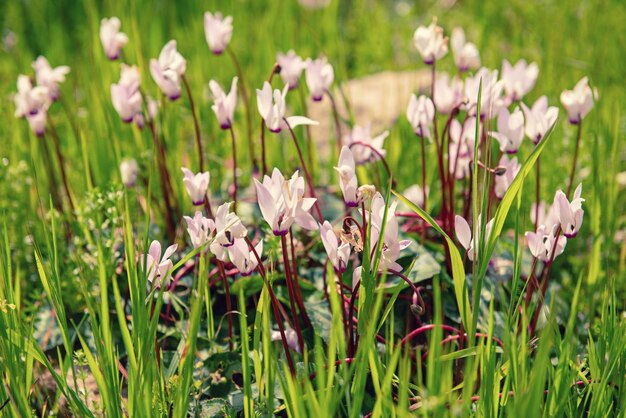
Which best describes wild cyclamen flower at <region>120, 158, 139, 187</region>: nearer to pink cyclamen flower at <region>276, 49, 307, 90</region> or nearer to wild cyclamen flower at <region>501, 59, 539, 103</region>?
pink cyclamen flower at <region>276, 49, 307, 90</region>

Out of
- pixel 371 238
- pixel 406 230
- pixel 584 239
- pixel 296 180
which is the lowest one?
pixel 584 239

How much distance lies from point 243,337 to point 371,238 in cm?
37

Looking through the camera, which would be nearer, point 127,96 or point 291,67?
point 127,96

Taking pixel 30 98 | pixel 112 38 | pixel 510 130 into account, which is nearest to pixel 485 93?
pixel 510 130

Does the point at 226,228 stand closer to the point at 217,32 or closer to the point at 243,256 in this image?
the point at 243,256

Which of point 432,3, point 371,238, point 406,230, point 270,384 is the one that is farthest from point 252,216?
point 432,3

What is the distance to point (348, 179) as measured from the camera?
1.75m

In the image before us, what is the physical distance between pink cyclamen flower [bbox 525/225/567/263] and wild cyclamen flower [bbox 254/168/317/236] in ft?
1.91

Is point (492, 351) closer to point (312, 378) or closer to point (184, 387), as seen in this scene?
point (312, 378)

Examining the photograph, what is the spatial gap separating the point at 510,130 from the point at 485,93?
13cm

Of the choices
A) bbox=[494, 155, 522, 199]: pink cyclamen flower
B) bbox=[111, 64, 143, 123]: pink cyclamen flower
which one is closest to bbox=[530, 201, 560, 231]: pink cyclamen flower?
bbox=[494, 155, 522, 199]: pink cyclamen flower

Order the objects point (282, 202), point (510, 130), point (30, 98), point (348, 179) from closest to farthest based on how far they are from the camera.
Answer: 1. point (282, 202)
2. point (348, 179)
3. point (510, 130)
4. point (30, 98)

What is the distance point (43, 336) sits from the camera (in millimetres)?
2289

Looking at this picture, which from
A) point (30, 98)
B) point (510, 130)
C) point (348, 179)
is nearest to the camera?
point (348, 179)
